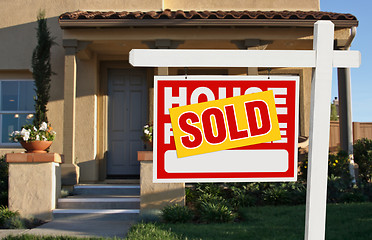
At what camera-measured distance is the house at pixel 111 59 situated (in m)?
9.94

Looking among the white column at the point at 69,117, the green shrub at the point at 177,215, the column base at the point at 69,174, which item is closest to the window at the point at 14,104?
the white column at the point at 69,117

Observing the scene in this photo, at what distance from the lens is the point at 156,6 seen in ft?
Result: 37.1

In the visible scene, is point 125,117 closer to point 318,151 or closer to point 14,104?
point 14,104

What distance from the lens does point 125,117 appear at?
11.6 metres

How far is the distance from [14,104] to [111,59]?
2.63 metres

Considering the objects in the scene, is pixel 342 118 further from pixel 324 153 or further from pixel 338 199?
pixel 324 153

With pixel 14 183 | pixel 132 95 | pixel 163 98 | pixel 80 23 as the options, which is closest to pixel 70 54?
pixel 80 23

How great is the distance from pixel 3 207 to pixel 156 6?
587cm

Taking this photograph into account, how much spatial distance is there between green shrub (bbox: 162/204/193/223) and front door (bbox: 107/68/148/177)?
149 inches

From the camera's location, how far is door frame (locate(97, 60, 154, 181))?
11.3 meters

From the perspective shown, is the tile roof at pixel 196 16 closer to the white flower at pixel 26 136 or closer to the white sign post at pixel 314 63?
the white flower at pixel 26 136

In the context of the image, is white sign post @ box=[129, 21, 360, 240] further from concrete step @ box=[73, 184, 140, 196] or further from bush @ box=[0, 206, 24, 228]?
concrete step @ box=[73, 184, 140, 196]

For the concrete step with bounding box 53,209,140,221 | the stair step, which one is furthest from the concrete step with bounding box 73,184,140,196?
the concrete step with bounding box 53,209,140,221

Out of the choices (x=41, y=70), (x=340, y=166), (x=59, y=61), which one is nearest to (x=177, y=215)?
(x=340, y=166)
